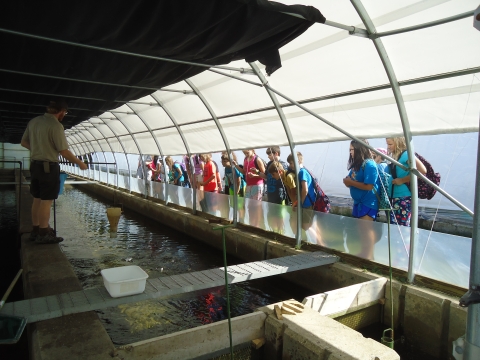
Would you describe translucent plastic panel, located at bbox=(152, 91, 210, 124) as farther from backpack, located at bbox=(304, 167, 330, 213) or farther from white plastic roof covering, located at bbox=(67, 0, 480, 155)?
backpack, located at bbox=(304, 167, 330, 213)

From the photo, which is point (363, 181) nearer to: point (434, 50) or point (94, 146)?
point (434, 50)

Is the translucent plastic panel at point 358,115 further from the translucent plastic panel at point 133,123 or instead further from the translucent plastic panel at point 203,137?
the translucent plastic panel at point 133,123

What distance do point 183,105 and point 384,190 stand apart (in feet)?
13.9

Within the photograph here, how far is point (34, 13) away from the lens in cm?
221

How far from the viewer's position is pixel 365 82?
3.92 m

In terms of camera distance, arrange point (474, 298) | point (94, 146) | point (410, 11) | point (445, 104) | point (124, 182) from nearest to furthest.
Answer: point (474, 298)
point (410, 11)
point (445, 104)
point (124, 182)
point (94, 146)

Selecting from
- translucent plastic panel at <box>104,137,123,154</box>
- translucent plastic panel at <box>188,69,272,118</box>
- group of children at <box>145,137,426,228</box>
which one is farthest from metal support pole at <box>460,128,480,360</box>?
translucent plastic panel at <box>104,137,123,154</box>

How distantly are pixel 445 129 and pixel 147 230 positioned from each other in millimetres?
7153

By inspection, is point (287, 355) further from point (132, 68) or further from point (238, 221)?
point (238, 221)

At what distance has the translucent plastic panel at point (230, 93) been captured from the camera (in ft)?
17.2

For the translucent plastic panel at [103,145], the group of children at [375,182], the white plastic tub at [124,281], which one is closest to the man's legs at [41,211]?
the white plastic tub at [124,281]

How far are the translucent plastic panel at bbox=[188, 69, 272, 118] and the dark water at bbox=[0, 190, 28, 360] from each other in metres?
3.99

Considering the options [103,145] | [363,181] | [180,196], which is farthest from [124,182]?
[363,181]

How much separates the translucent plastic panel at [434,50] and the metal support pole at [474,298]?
212 centimetres
